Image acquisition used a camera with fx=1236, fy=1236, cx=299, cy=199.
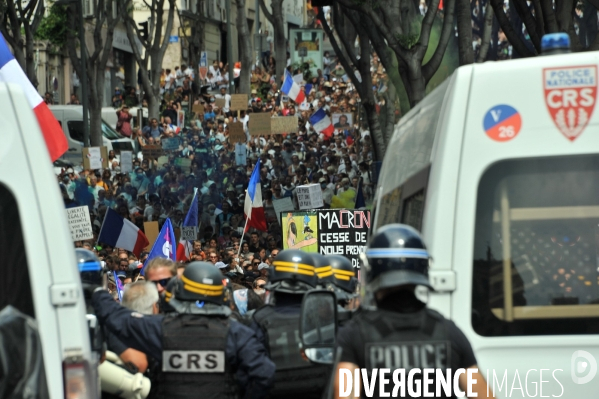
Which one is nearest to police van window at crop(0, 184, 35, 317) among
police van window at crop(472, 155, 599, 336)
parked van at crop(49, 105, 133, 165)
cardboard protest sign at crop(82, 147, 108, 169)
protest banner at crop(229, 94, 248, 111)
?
police van window at crop(472, 155, 599, 336)

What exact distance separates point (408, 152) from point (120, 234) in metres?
11.4

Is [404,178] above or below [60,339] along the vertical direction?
above

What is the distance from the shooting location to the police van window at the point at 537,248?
436 cm

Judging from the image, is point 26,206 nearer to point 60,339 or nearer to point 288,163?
point 60,339

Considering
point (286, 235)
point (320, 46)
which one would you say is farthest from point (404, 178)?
point (320, 46)

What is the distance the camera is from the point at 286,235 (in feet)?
50.0

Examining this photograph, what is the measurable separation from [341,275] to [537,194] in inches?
123

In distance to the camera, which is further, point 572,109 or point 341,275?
point 341,275

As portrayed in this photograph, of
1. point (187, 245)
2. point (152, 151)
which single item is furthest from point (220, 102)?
point (187, 245)

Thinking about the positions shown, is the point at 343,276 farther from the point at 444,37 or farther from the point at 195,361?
the point at 444,37

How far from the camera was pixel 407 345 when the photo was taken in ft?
13.0

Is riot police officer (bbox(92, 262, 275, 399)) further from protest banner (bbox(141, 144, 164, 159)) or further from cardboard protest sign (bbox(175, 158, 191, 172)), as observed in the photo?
protest banner (bbox(141, 144, 164, 159))

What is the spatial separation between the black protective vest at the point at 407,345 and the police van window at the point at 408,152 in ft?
3.05

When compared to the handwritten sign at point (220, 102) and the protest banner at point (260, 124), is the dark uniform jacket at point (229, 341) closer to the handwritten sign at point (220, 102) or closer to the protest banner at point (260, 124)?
the protest banner at point (260, 124)
